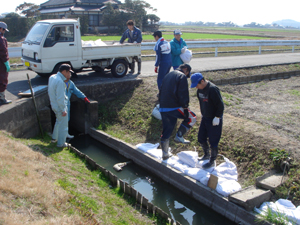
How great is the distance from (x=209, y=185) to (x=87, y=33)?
3512 centimetres

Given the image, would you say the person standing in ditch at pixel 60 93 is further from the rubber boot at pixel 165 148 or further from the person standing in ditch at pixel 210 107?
the person standing in ditch at pixel 210 107

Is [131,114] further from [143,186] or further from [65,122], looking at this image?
[143,186]

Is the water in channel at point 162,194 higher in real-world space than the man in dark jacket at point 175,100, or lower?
lower

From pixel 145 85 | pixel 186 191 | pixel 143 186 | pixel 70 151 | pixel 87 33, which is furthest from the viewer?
pixel 87 33

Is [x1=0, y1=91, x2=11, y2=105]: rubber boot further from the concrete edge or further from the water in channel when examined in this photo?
the concrete edge

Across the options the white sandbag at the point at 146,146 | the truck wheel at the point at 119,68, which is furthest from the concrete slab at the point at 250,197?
the truck wheel at the point at 119,68

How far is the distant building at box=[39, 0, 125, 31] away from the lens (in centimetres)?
3769

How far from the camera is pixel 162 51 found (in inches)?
310

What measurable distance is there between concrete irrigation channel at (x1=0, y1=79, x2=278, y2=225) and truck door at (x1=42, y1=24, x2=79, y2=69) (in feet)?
3.68

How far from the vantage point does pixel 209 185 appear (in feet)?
17.2

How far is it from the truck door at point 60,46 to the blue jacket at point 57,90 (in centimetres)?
281

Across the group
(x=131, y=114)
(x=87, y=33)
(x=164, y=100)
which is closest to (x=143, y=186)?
(x=164, y=100)

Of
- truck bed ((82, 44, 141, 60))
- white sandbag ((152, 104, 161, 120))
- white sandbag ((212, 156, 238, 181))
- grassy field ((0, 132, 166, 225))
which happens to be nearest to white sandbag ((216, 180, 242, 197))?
white sandbag ((212, 156, 238, 181))

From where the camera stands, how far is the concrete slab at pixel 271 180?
4970 mm
